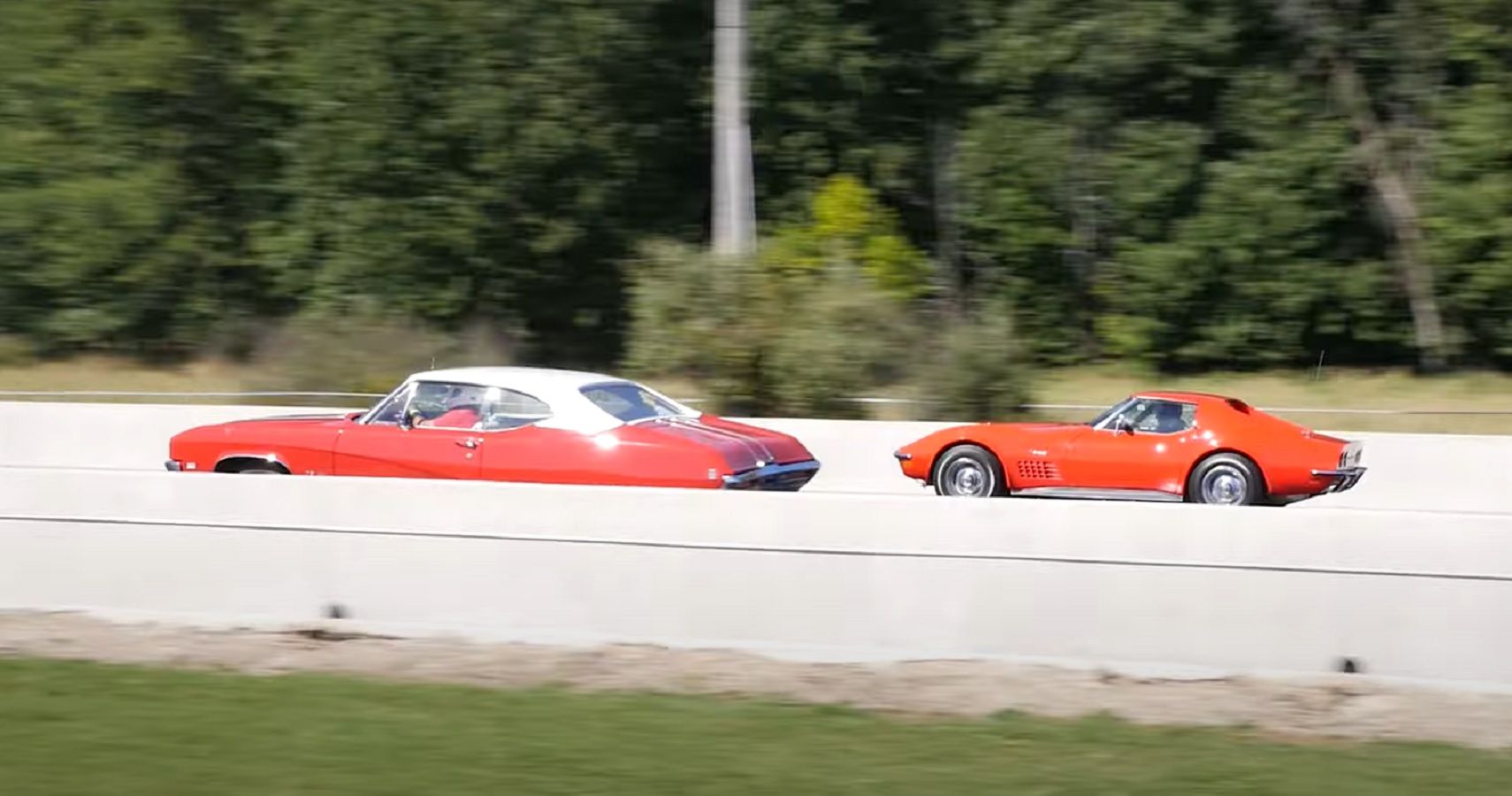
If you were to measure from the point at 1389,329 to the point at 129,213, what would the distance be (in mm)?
27032

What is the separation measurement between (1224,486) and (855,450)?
4483 millimetres

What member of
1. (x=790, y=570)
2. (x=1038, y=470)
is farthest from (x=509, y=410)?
(x=1038, y=470)

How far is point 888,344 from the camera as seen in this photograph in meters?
24.8

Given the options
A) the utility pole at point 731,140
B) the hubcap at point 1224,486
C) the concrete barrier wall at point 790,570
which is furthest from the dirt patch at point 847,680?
the utility pole at point 731,140

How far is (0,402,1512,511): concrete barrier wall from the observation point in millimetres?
17000

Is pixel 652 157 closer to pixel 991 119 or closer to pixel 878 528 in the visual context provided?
pixel 991 119

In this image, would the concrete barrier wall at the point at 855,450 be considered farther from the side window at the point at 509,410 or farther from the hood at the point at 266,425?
the hood at the point at 266,425

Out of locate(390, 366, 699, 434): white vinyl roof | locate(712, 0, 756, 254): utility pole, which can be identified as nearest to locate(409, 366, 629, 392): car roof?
locate(390, 366, 699, 434): white vinyl roof

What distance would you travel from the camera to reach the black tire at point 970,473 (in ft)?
52.4

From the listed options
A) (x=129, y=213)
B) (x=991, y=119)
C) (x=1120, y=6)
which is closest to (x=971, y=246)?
(x=991, y=119)

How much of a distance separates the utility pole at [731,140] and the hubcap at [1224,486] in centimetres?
1177

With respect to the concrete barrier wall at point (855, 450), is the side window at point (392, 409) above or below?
above

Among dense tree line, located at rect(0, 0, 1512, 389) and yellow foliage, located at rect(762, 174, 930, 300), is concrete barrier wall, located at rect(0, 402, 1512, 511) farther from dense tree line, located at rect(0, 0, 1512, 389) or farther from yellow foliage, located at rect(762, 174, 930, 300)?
dense tree line, located at rect(0, 0, 1512, 389)

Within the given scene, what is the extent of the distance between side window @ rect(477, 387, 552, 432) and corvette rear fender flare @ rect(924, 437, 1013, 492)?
4.42m
